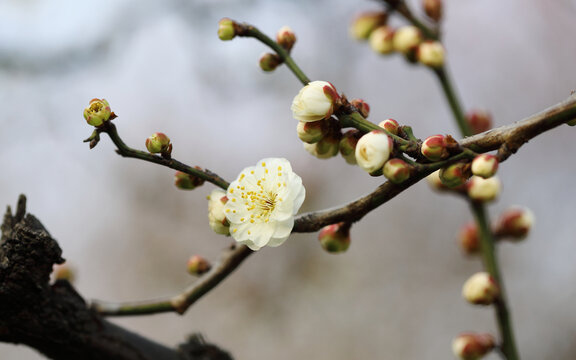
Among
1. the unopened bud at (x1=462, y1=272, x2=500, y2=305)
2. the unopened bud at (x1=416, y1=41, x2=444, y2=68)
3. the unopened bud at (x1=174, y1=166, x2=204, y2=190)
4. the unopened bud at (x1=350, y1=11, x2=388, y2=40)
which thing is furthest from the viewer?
the unopened bud at (x1=350, y1=11, x2=388, y2=40)

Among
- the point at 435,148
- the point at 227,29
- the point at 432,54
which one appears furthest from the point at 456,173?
the point at 432,54

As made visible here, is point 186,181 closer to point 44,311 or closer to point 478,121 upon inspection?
point 44,311

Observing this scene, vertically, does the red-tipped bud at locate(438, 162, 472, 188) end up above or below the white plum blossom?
below

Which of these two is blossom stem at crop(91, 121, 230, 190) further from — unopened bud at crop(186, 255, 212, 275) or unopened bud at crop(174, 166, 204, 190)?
unopened bud at crop(186, 255, 212, 275)

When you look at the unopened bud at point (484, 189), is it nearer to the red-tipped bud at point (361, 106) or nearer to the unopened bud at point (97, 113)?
the red-tipped bud at point (361, 106)

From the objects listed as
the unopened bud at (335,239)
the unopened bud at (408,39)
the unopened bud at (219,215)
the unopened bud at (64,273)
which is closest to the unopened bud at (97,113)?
the unopened bud at (219,215)

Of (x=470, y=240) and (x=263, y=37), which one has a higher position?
(x=263, y=37)

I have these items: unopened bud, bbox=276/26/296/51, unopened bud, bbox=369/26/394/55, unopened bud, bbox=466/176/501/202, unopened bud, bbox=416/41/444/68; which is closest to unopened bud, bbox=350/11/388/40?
unopened bud, bbox=369/26/394/55

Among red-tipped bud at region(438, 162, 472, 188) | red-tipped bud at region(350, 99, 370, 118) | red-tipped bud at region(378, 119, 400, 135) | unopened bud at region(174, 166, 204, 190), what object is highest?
unopened bud at region(174, 166, 204, 190)
